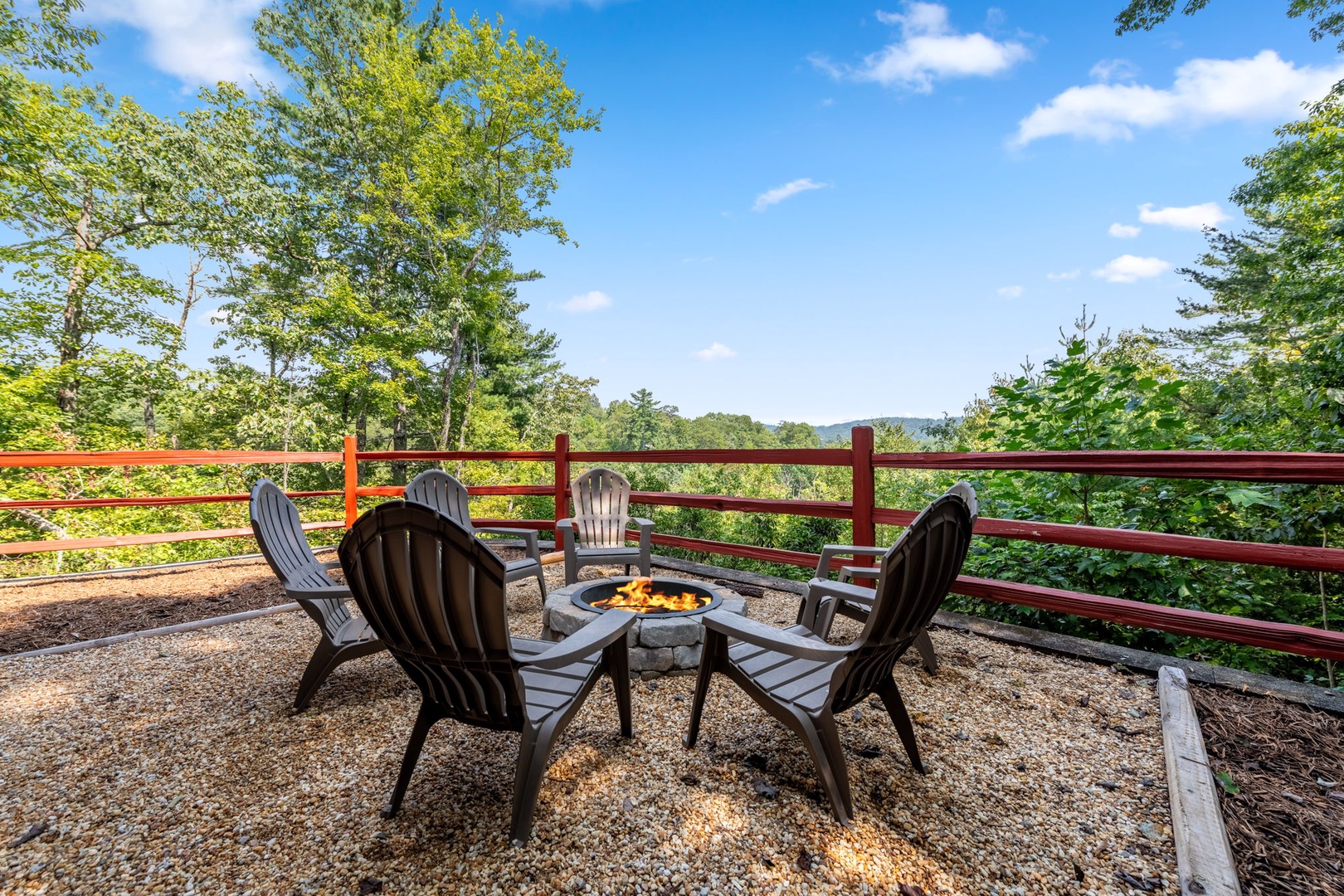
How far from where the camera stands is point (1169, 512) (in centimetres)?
286

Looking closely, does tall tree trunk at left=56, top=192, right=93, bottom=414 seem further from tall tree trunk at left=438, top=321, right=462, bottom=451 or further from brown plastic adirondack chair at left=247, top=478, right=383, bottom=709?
brown plastic adirondack chair at left=247, top=478, right=383, bottom=709

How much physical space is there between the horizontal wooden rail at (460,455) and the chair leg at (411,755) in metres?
3.40

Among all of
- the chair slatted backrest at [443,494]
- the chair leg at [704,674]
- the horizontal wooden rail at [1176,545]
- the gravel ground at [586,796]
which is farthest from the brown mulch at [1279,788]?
the chair slatted backrest at [443,494]

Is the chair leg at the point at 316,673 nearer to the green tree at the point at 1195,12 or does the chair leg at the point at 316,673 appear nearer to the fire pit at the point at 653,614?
the fire pit at the point at 653,614

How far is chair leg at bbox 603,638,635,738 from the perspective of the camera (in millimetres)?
1915

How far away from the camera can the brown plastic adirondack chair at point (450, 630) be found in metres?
1.33

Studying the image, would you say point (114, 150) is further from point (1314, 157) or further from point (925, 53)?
point (1314, 157)

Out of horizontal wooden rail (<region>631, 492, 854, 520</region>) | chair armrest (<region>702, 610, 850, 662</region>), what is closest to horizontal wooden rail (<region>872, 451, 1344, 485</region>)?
horizontal wooden rail (<region>631, 492, 854, 520</region>)

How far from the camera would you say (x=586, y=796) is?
1631mm

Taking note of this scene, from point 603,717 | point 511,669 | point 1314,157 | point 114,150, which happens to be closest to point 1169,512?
point 603,717

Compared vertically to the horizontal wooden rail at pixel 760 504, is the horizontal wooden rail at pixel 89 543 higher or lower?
lower

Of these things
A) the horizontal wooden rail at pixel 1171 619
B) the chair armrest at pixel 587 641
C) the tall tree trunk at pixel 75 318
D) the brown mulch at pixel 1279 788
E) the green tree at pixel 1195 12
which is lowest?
the brown mulch at pixel 1279 788

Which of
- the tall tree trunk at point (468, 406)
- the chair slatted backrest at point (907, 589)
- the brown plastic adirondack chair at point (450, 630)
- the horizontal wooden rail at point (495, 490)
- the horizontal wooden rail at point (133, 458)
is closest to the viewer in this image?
the brown plastic adirondack chair at point (450, 630)

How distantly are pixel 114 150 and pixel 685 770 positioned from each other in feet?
46.1
